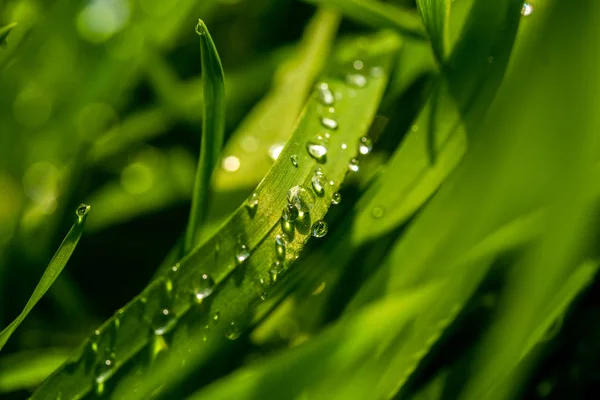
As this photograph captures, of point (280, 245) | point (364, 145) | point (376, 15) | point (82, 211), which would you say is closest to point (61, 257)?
point (82, 211)

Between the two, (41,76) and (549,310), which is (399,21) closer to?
(549,310)

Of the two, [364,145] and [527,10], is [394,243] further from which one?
[527,10]

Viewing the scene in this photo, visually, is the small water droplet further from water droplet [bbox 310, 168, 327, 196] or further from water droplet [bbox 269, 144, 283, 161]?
water droplet [bbox 269, 144, 283, 161]

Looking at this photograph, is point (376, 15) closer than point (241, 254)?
No

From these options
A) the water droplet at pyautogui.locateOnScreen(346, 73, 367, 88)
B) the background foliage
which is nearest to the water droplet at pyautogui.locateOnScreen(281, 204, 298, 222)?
the background foliage

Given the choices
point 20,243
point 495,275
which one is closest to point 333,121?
point 495,275

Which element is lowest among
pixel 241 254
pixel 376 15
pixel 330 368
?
pixel 330 368
